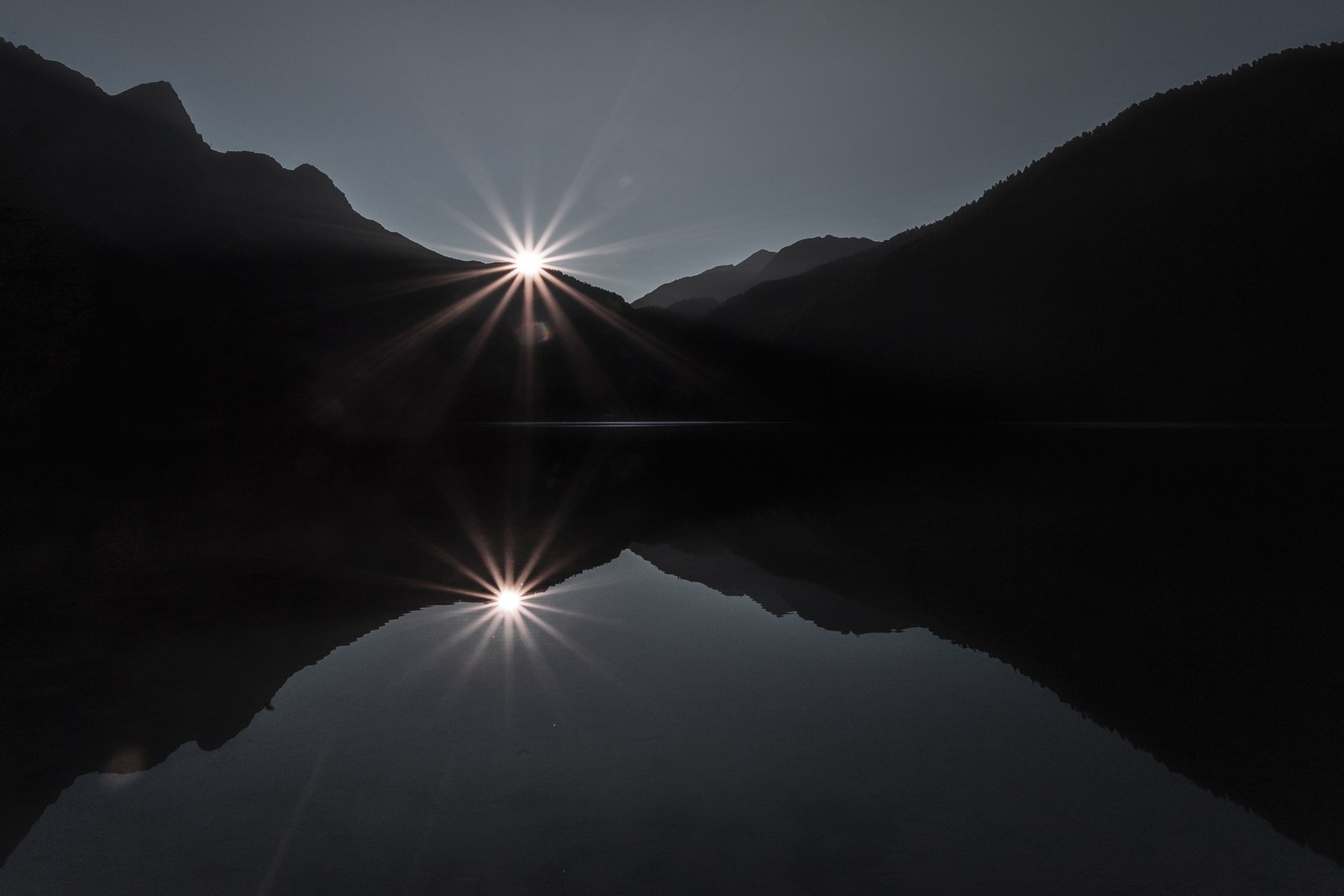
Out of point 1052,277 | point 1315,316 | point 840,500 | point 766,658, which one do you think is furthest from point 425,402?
point 1315,316

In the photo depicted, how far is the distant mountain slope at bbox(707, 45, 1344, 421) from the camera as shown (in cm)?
17012

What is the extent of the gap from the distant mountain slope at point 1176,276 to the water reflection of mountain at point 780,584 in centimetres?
16552

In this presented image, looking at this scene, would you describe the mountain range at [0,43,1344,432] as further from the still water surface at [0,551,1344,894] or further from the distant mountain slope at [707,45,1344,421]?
the still water surface at [0,551,1344,894]

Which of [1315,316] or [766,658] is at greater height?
[1315,316]

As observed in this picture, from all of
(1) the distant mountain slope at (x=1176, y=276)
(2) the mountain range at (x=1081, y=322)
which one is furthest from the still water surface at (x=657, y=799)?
(1) the distant mountain slope at (x=1176, y=276)

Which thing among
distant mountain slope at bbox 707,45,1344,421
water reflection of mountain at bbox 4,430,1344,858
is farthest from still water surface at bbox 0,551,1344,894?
distant mountain slope at bbox 707,45,1344,421

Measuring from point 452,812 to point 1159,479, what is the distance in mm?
35967

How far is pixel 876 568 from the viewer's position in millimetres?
14039

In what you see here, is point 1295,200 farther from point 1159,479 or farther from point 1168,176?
point 1159,479

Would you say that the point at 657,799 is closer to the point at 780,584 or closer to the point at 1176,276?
the point at 780,584

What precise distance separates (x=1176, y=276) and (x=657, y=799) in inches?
8590

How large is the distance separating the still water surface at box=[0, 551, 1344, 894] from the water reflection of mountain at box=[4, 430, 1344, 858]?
0.58 meters

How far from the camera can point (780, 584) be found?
12977 mm

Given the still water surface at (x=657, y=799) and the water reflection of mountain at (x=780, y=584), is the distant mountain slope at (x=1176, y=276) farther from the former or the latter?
the still water surface at (x=657, y=799)
